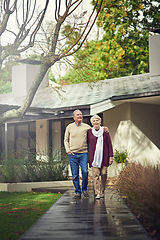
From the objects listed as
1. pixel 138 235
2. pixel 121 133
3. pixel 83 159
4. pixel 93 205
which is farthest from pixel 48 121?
pixel 138 235

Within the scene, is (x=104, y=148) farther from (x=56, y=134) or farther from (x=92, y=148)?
(x=56, y=134)

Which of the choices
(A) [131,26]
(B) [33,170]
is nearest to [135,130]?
(B) [33,170]

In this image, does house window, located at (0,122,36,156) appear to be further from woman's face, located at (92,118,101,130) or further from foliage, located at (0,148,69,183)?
woman's face, located at (92,118,101,130)

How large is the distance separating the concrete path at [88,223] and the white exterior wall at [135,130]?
20.9 feet

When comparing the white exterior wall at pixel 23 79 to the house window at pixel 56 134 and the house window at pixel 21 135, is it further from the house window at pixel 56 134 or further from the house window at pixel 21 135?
the house window at pixel 56 134

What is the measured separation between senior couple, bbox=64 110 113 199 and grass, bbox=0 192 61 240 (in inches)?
41.4

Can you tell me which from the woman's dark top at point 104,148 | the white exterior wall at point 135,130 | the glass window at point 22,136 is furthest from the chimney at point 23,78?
the woman's dark top at point 104,148

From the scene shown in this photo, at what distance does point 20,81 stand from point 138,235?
18077mm

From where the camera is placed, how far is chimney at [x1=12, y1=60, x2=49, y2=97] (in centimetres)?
2175

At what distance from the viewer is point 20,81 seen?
72.4 ft

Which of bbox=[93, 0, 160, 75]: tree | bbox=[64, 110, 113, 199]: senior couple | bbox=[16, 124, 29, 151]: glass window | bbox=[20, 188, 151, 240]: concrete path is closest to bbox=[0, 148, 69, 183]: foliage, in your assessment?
bbox=[64, 110, 113, 199]: senior couple

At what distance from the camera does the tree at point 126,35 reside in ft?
90.3

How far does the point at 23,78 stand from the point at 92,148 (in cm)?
1433

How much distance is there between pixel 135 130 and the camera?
1439cm
